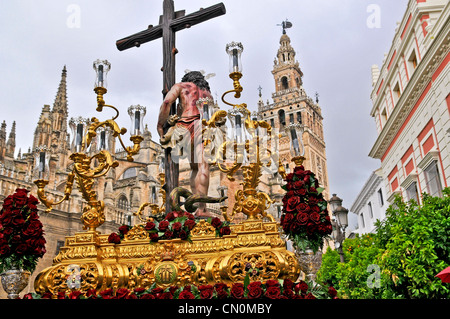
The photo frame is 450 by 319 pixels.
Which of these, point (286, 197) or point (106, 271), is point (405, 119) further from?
point (106, 271)

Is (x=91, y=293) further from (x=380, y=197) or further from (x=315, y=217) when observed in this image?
(x=380, y=197)

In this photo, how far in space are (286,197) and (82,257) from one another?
2.76 m

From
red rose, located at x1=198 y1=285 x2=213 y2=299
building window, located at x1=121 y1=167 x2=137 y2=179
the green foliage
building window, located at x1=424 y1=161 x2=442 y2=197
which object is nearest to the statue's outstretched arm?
red rose, located at x1=198 y1=285 x2=213 y2=299

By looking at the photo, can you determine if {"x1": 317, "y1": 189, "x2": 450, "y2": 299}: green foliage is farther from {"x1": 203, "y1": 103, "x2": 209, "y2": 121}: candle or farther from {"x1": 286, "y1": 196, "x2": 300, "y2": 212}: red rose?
{"x1": 203, "y1": 103, "x2": 209, "y2": 121}: candle

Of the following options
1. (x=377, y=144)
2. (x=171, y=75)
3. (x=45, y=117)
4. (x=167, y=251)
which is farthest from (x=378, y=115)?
(x=45, y=117)

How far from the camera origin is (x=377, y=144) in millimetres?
20234

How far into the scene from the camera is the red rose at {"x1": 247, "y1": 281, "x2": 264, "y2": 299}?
151 inches

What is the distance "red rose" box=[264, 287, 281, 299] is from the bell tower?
2166 inches

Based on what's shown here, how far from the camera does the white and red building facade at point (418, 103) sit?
504 inches

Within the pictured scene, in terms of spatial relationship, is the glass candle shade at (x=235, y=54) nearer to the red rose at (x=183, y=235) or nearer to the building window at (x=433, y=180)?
the red rose at (x=183, y=235)

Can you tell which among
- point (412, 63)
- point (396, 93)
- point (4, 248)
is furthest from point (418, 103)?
point (4, 248)

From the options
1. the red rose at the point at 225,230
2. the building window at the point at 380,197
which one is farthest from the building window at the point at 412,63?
the red rose at the point at 225,230

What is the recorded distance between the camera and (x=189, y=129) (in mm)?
6371

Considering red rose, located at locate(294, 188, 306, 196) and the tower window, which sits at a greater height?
the tower window
